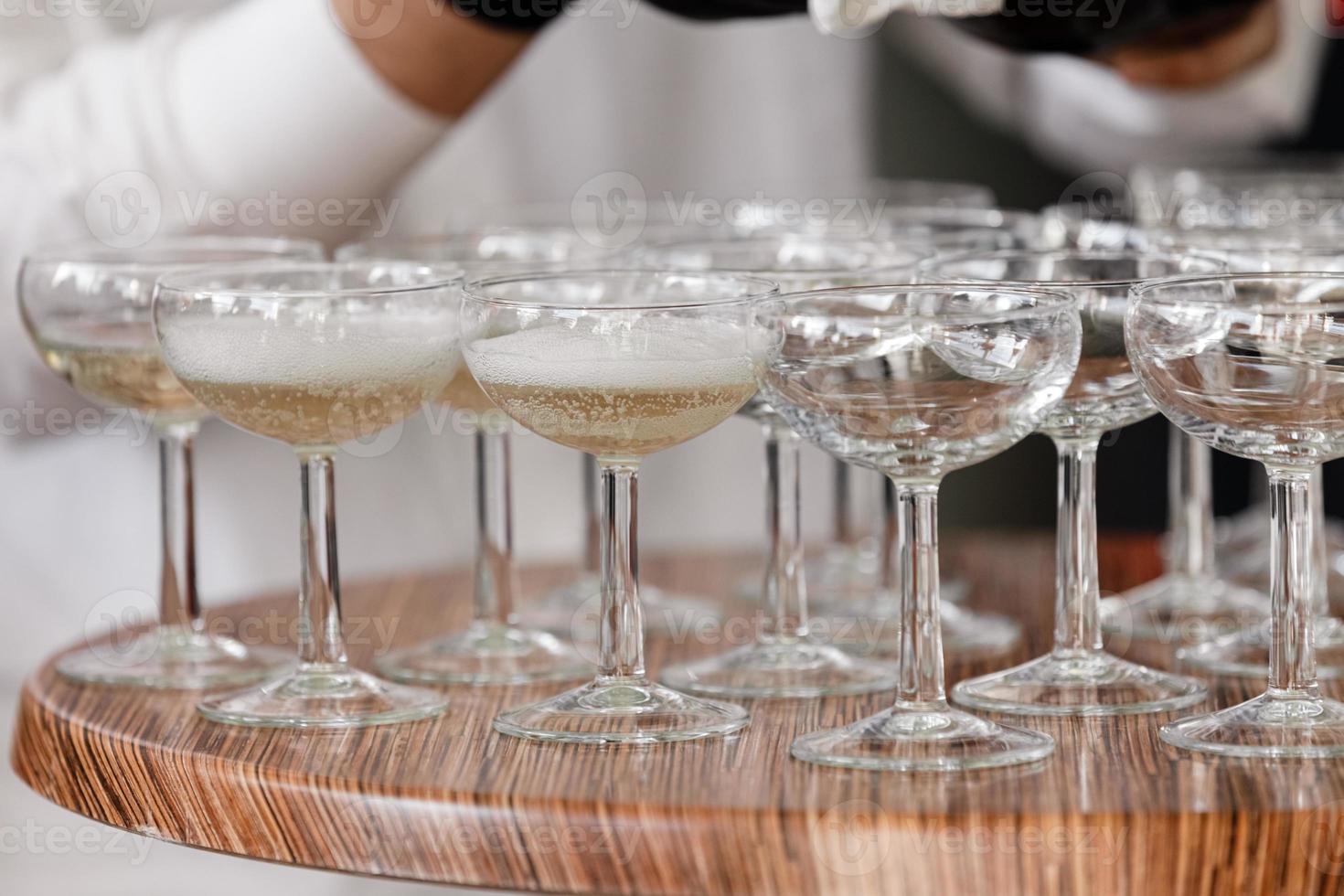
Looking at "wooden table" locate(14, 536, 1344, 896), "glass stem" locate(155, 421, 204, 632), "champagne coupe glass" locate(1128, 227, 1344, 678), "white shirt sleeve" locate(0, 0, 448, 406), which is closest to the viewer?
"wooden table" locate(14, 536, 1344, 896)

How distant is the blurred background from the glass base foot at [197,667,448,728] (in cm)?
47

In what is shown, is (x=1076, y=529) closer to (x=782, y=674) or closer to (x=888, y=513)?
(x=782, y=674)

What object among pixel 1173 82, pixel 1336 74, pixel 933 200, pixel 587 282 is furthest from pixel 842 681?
→ pixel 1336 74

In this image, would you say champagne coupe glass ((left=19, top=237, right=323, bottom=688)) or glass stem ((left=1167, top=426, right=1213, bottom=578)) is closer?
champagne coupe glass ((left=19, top=237, right=323, bottom=688))

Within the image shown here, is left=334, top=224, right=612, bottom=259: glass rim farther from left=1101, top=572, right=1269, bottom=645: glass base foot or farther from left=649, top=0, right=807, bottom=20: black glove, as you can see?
left=1101, top=572, right=1269, bottom=645: glass base foot

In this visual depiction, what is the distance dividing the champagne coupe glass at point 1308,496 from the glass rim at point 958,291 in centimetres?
15

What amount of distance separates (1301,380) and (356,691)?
39 cm

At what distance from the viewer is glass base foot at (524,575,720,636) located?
2.92ft

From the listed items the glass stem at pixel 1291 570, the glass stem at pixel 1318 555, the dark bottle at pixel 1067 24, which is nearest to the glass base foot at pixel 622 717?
the glass stem at pixel 1291 570

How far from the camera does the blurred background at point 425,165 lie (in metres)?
1.19

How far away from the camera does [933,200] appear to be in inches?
49.4

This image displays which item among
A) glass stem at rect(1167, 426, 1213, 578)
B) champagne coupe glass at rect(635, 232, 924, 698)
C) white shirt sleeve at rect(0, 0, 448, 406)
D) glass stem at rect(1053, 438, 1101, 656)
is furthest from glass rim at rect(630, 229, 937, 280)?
white shirt sleeve at rect(0, 0, 448, 406)

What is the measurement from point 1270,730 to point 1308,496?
147 mm

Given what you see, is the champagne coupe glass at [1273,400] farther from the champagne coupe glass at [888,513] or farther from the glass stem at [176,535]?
the glass stem at [176,535]
